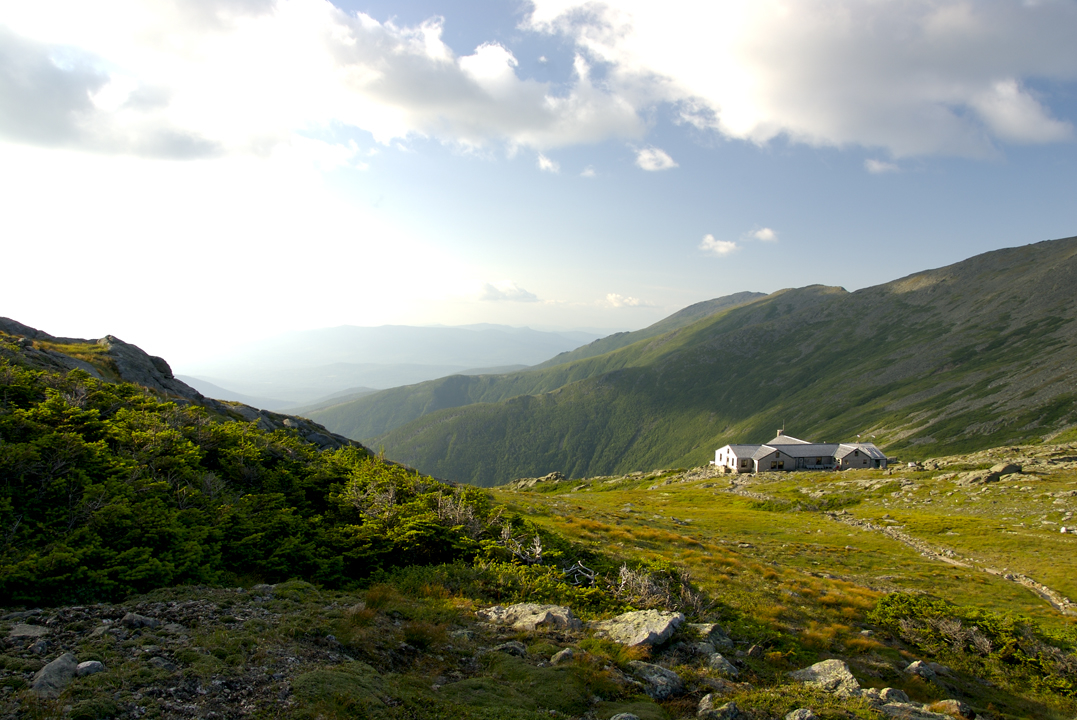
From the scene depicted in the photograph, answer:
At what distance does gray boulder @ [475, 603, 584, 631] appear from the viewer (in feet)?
40.0

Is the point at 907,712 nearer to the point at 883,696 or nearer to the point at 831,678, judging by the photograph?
the point at 883,696

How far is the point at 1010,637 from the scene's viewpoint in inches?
658

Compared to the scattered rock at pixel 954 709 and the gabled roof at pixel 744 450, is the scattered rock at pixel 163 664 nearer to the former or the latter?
the scattered rock at pixel 954 709

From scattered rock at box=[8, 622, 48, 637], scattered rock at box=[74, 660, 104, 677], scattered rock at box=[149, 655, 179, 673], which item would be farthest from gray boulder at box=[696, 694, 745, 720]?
scattered rock at box=[8, 622, 48, 637]

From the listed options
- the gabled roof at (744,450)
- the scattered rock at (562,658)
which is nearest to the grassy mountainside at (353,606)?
the scattered rock at (562,658)

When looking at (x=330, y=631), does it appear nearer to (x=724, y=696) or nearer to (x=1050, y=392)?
(x=724, y=696)

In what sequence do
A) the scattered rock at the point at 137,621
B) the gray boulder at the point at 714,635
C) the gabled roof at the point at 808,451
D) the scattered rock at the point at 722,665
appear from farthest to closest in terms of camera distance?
the gabled roof at the point at 808,451 → the gray boulder at the point at 714,635 → the scattered rock at the point at 722,665 → the scattered rock at the point at 137,621

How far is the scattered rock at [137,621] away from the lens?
8609 millimetres

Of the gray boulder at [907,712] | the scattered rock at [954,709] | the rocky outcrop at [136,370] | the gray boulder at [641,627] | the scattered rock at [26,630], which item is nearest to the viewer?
the scattered rock at [26,630]

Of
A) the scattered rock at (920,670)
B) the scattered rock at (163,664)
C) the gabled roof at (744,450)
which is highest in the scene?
the scattered rock at (163,664)

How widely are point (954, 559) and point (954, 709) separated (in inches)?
1352

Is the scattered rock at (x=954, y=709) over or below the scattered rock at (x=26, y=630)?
below

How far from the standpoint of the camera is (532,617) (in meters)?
12.5

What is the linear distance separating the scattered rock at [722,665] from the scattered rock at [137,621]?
1266cm
